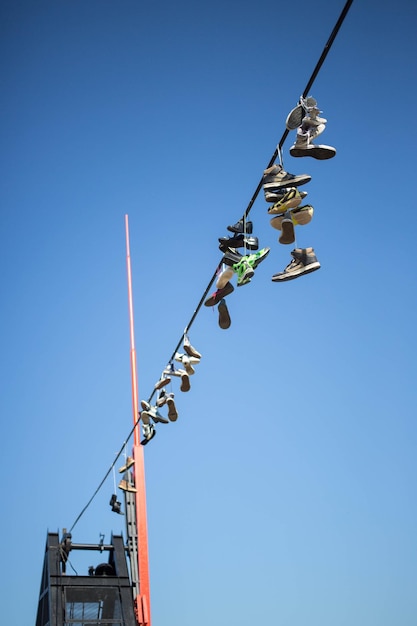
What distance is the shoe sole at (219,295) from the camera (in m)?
4.94

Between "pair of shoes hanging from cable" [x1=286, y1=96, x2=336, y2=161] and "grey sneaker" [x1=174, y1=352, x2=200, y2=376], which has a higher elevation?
"grey sneaker" [x1=174, y1=352, x2=200, y2=376]

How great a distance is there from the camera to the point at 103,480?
8.98 m

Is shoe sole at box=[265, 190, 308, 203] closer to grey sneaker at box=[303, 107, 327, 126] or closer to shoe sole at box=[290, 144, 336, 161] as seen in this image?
shoe sole at box=[290, 144, 336, 161]

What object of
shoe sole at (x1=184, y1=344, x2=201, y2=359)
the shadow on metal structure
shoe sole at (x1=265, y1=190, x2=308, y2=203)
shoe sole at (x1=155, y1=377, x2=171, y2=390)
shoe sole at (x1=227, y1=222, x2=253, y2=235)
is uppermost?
shoe sole at (x1=184, y1=344, x2=201, y2=359)

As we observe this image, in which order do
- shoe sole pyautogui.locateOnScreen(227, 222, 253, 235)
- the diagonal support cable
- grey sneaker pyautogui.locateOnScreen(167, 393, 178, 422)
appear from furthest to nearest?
grey sneaker pyautogui.locateOnScreen(167, 393, 178, 422)
shoe sole pyautogui.locateOnScreen(227, 222, 253, 235)
the diagonal support cable

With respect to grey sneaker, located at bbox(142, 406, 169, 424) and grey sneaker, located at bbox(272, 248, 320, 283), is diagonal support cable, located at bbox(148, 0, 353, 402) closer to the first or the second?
grey sneaker, located at bbox(272, 248, 320, 283)

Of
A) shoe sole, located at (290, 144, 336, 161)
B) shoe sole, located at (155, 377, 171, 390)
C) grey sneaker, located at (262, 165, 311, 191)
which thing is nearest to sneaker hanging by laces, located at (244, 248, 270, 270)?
grey sneaker, located at (262, 165, 311, 191)

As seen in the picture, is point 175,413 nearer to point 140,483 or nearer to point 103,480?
point 103,480

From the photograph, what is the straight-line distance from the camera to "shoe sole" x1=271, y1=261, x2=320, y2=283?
4.05m

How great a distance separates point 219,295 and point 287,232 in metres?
1.10

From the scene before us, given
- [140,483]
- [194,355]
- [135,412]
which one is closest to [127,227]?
[135,412]

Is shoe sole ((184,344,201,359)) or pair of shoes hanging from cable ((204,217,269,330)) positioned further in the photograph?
shoe sole ((184,344,201,359))

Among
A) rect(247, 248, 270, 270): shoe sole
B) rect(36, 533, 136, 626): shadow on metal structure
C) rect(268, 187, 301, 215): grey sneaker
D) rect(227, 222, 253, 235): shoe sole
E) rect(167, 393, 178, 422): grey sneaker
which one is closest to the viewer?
rect(268, 187, 301, 215): grey sneaker

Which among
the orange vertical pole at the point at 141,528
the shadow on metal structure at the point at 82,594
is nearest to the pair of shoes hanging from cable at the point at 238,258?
the orange vertical pole at the point at 141,528
